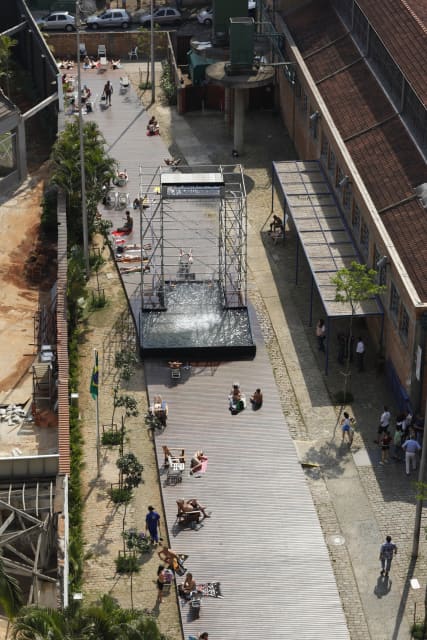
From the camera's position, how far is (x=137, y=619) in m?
40.8

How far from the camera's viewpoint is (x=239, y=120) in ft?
273

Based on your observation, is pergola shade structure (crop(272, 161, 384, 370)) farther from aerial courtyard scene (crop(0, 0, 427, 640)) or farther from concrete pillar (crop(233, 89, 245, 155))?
concrete pillar (crop(233, 89, 245, 155))

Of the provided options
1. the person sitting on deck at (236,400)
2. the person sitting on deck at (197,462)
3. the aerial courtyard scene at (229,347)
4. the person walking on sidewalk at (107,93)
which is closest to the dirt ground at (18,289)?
the aerial courtyard scene at (229,347)

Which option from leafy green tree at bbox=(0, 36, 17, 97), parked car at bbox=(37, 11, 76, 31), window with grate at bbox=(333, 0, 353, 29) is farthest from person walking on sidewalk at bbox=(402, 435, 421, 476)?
parked car at bbox=(37, 11, 76, 31)

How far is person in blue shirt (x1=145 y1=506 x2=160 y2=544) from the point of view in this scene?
51.8 metres

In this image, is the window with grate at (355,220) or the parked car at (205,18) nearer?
the window with grate at (355,220)

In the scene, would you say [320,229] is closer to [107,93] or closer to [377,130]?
[377,130]

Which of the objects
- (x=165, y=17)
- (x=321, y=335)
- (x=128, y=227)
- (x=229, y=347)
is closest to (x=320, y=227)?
(x=321, y=335)

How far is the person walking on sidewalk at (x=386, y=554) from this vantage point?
49.9m

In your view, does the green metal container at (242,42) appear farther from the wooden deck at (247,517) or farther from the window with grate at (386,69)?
the wooden deck at (247,517)

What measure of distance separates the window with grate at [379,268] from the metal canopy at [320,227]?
1037 millimetres

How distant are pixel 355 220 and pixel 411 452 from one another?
16099mm

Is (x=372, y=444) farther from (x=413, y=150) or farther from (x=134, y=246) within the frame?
(x=134, y=246)

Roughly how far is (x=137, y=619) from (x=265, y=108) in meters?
54.2
